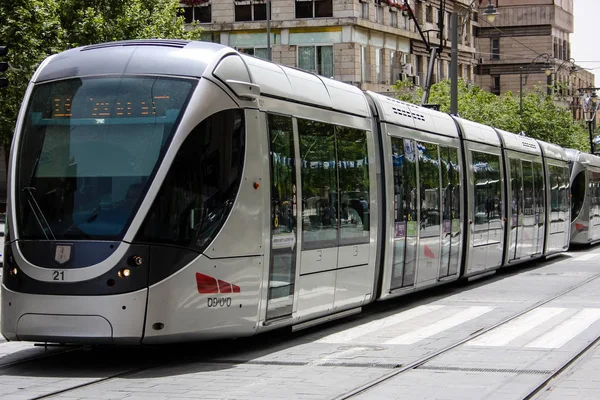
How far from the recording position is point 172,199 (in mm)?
10812

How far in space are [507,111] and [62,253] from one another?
175 feet

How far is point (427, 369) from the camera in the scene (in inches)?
429

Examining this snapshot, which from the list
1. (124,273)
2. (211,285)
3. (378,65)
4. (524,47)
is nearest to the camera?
(124,273)

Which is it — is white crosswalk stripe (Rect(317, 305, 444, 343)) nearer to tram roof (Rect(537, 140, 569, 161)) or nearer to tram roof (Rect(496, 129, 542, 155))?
tram roof (Rect(496, 129, 542, 155))

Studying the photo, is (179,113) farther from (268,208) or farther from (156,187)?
(268,208)

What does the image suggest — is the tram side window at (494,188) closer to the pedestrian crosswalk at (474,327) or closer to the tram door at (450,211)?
the tram door at (450,211)

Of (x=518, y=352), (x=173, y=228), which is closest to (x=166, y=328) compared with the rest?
(x=173, y=228)

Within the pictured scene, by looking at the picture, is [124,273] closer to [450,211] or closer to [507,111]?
[450,211]

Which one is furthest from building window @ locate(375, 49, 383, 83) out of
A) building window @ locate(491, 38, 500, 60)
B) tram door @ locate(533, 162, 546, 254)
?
building window @ locate(491, 38, 500, 60)

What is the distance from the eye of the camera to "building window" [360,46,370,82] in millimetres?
A: 56594

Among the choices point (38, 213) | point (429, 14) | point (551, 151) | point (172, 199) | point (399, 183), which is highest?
point (429, 14)

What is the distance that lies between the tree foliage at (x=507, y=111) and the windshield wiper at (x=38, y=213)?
1680 inches

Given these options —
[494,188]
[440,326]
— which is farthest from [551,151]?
[440,326]

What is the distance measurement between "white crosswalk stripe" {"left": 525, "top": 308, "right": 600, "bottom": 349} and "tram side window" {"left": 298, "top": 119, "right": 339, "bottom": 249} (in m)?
2.50
